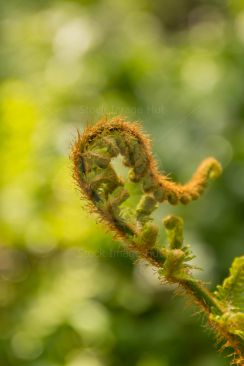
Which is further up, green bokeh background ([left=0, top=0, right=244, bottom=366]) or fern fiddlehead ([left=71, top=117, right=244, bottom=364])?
green bokeh background ([left=0, top=0, right=244, bottom=366])

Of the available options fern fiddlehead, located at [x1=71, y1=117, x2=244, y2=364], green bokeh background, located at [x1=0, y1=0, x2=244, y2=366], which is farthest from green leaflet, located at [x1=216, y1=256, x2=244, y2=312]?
green bokeh background, located at [x1=0, y1=0, x2=244, y2=366]

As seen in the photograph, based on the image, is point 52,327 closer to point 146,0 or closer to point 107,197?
point 107,197

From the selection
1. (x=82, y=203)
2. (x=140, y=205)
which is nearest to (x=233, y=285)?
(x=140, y=205)

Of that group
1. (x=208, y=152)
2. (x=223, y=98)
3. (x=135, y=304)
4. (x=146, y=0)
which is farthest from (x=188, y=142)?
(x=146, y=0)

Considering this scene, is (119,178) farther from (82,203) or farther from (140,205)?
(82,203)

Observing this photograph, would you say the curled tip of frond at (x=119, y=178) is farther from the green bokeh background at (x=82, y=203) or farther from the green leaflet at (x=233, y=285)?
the green bokeh background at (x=82, y=203)

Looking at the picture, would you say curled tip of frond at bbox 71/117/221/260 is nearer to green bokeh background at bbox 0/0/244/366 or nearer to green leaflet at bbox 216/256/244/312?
green leaflet at bbox 216/256/244/312

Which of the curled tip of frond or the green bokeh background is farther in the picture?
the green bokeh background
